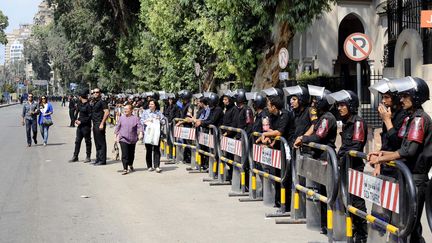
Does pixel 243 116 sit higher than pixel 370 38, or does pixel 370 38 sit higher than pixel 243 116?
pixel 370 38

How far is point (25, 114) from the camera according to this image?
21141mm

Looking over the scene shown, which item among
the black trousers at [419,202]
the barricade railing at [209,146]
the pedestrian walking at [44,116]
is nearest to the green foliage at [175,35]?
the barricade railing at [209,146]

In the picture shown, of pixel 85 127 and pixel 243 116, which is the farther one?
pixel 85 127

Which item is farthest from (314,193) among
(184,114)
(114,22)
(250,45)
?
(114,22)

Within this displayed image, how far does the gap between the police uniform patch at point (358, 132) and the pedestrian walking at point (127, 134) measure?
7.54 m

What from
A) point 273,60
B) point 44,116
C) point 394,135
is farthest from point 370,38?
point 394,135

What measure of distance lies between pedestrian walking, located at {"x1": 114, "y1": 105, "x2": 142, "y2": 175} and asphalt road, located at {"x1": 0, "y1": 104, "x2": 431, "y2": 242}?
0.39 m

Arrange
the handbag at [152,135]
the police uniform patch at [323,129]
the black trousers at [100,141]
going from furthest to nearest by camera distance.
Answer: the black trousers at [100,141] < the handbag at [152,135] < the police uniform patch at [323,129]

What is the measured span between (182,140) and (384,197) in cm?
1075

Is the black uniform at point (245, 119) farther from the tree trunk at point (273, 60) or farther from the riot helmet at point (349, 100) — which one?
the tree trunk at point (273, 60)

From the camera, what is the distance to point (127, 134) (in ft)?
45.7

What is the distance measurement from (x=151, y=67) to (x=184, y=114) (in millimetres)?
18903

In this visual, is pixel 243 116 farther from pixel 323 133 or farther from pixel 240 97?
pixel 323 133

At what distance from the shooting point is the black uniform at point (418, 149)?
5.68 metres
